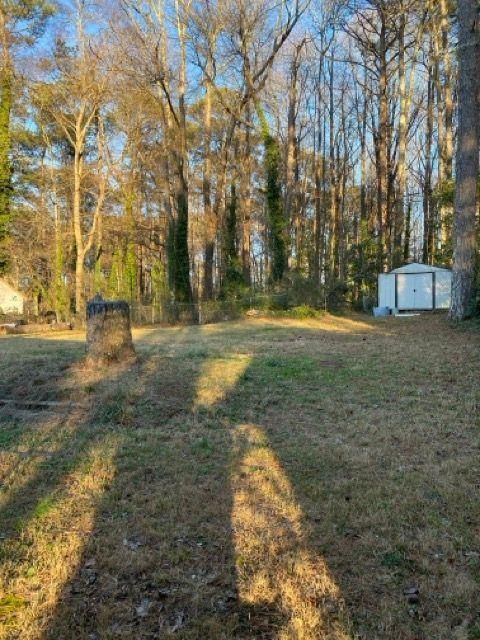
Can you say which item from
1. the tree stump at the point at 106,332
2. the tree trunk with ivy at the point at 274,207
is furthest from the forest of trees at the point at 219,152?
the tree stump at the point at 106,332

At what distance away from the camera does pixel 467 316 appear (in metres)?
12.3

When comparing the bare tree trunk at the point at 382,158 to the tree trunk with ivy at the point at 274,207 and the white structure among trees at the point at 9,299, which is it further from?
the white structure among trees at the point at 9,299

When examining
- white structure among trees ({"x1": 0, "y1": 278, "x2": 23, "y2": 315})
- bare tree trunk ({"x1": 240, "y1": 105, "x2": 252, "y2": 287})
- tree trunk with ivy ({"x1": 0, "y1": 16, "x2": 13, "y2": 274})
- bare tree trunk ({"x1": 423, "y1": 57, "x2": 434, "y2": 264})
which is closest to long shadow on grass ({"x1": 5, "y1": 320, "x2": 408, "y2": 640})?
bare tree trunk ({"x1": 240, "y1": 105, "x2": 252, "y2": 287})

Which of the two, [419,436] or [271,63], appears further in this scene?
[271,63]

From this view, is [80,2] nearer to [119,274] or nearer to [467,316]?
[119,274]


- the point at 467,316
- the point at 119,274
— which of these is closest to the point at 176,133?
the point at 119,274

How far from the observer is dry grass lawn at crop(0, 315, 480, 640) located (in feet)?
7.70

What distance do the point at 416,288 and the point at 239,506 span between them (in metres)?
18.6

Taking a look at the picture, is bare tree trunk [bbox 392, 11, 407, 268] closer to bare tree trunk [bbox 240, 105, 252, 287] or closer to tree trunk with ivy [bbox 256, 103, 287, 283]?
tree trunk with ivy [bbox 256, 103, 287, 283]

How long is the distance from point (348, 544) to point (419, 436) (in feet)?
6.94

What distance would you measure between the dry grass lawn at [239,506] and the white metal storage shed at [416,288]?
1414 centimetres

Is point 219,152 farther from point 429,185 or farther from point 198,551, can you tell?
point 198,551

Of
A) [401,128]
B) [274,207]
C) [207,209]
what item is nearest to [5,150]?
[207,209]

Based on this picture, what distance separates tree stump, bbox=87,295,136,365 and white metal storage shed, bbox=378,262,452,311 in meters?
15.6
